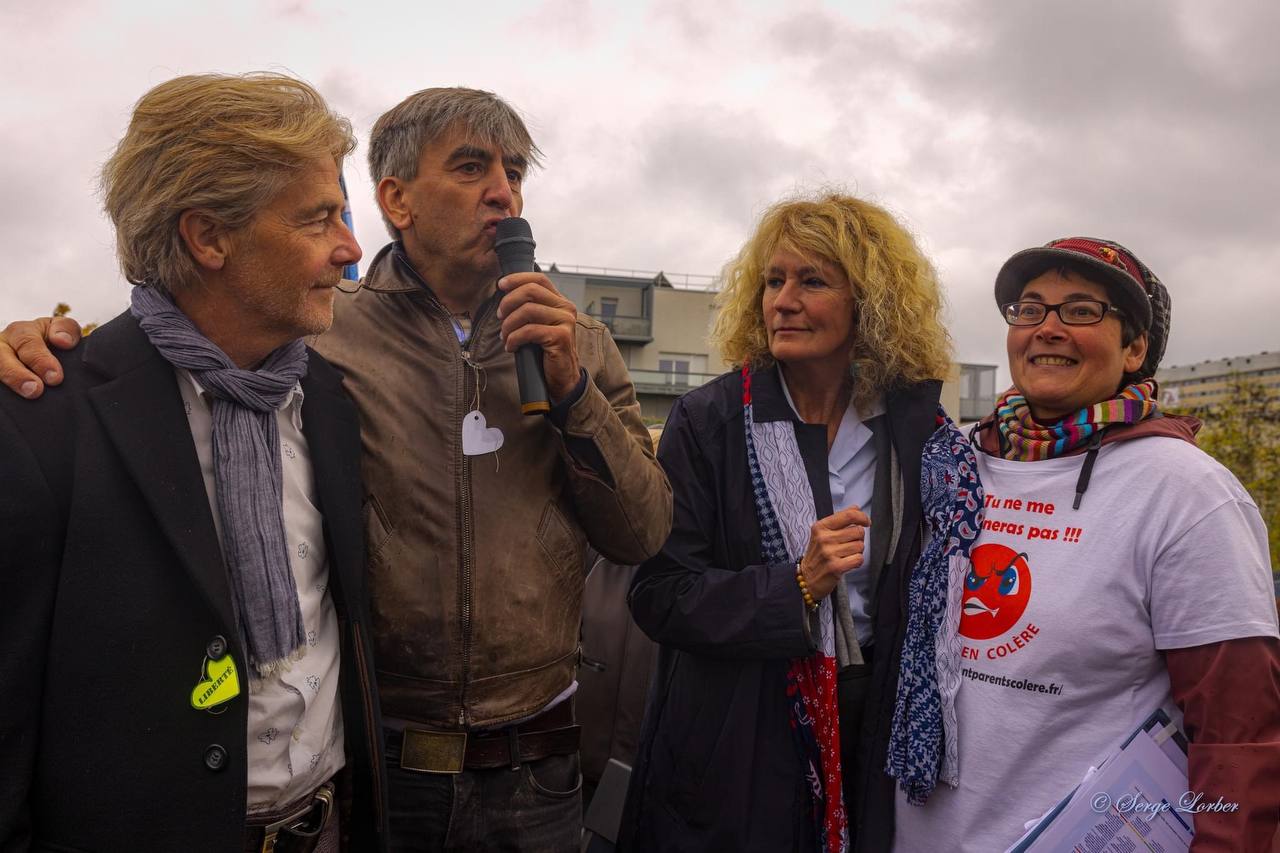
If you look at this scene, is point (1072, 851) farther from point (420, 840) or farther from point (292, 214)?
point (292, 214)

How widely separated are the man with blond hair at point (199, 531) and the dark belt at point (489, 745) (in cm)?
18

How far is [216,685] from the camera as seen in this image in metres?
1.67

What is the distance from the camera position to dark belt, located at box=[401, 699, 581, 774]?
2209 millimetres

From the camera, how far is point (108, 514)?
1590 mm

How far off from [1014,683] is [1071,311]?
2.93ft

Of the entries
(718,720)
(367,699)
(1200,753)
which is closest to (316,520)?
(367,699)

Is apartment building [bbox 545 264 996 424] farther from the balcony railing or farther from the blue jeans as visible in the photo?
the blue jeans

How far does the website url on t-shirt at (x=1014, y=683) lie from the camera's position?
6.83ft

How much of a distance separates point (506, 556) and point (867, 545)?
100 cm

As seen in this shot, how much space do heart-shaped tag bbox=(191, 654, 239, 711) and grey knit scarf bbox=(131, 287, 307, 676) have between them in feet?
0.26

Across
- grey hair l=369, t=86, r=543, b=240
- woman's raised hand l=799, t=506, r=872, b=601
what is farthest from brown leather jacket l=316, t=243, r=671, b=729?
woman's raised hand l=799, t=506, r=872, b=601

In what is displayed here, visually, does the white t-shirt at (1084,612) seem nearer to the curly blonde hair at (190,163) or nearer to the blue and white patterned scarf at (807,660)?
the blue and white patterned scarf at (807,660)

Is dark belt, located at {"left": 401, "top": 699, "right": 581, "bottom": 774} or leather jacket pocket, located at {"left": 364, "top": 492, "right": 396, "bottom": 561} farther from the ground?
leather jacket pocket, located at {"left": 364, "top": 492, "right": 396, "bottom": 561}

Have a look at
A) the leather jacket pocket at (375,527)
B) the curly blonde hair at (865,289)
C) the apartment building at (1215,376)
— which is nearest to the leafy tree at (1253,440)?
the apartment building at (1215,376)
